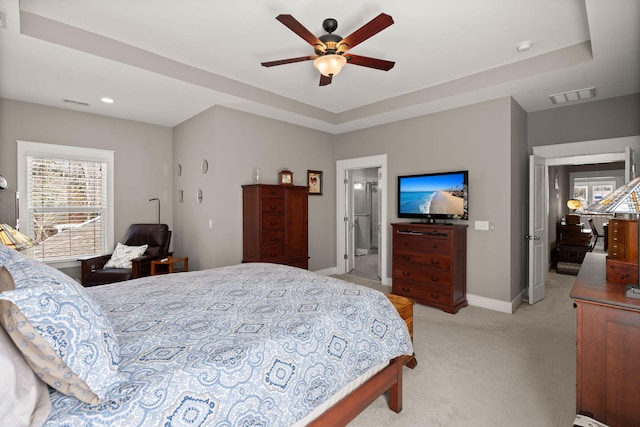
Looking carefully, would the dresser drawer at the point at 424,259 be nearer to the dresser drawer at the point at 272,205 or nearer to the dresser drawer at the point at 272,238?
the dresser drawer at the point at 272,238

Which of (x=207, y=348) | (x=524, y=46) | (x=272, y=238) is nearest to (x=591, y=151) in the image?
(x=524, y=46)

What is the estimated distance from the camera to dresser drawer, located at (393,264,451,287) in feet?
12.5

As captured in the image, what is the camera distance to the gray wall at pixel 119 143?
3.83 metres

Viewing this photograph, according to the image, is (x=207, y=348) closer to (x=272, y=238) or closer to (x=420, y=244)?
(x=272, y=238)

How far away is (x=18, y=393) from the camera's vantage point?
817mm

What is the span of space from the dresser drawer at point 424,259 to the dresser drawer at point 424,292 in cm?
28

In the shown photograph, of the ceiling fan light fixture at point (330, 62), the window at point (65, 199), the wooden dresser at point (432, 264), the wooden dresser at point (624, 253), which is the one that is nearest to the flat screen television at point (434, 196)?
the wooden dresser at point (432, 264)

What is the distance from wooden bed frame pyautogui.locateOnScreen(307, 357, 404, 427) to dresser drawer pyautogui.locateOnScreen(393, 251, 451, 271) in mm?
2109

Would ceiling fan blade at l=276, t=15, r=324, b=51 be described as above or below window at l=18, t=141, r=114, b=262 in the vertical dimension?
above

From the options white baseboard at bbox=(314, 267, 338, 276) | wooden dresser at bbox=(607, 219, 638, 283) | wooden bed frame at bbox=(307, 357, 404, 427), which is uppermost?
wooden dresser at bbox=(607, 219, 638, 283)

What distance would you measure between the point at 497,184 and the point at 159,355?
401 centimetres

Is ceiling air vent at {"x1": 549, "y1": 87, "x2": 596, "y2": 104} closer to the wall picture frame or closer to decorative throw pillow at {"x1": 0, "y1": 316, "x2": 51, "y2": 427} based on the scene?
the wall picture frame

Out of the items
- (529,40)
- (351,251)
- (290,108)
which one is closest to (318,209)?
(351,251)

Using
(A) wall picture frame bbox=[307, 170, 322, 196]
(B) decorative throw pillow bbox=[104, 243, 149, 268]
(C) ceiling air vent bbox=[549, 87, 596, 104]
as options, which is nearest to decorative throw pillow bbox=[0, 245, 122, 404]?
(B) decorative throw pillow bbox=[104, 243, 149, 268]
